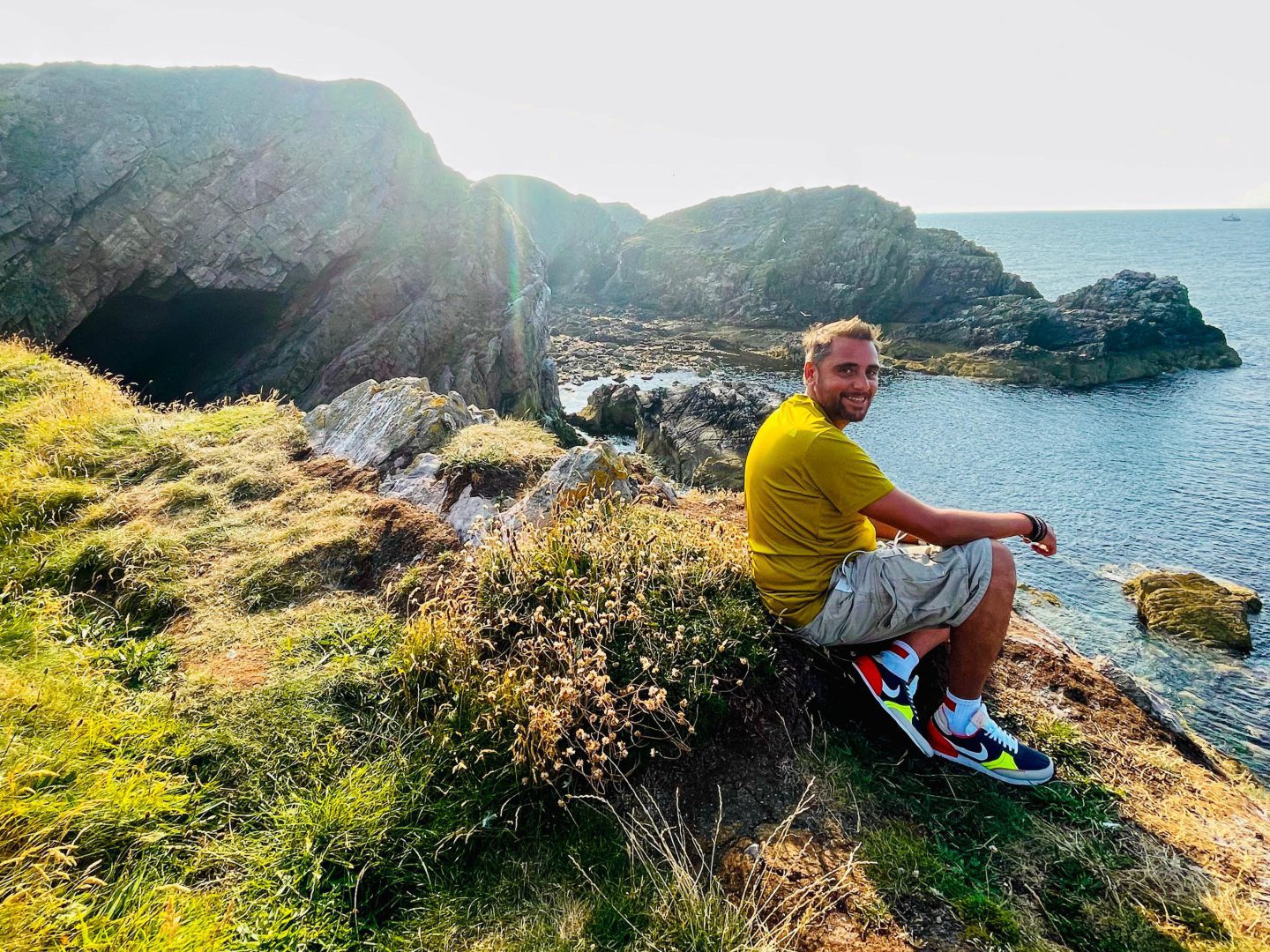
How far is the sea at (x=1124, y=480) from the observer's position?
1282cm

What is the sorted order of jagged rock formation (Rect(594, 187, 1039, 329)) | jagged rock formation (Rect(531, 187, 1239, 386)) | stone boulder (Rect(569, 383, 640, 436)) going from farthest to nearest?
jagged rock formation (Rect(594, 187, 1039, 329))
jagged rock formation (Rect(531, 187, 1239, 386))
stone boulder (Rect(569, 383, 640, 436))

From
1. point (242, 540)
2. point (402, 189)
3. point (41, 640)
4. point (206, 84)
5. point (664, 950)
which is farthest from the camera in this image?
point (402, 189)

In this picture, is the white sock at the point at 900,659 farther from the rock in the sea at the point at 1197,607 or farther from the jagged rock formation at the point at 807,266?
the jagged rock formation at the point at 807,266

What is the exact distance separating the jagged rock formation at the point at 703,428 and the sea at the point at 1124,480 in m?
7.41

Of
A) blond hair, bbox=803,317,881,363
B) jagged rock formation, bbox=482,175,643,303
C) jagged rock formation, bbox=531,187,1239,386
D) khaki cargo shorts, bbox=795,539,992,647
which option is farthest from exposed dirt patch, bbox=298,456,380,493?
jagged rock formation, bbox=482,175,643,303

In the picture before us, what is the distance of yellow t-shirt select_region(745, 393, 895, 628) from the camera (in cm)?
401

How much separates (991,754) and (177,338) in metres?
37.3

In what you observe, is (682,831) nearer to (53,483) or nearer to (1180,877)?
(1180,877)

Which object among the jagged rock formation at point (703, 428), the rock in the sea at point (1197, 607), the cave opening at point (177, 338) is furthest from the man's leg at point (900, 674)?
the cave opening at point (177, 338)

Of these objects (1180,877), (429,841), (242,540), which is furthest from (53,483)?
(1180,877)

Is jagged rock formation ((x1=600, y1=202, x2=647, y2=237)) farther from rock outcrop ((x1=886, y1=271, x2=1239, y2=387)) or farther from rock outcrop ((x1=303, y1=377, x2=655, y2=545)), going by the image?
rock outcrop ((x1=303, y1=377, x2=655, y2=545))

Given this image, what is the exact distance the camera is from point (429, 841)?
323 cm

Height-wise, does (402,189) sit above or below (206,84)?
below

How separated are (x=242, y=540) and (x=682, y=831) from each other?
537cm
